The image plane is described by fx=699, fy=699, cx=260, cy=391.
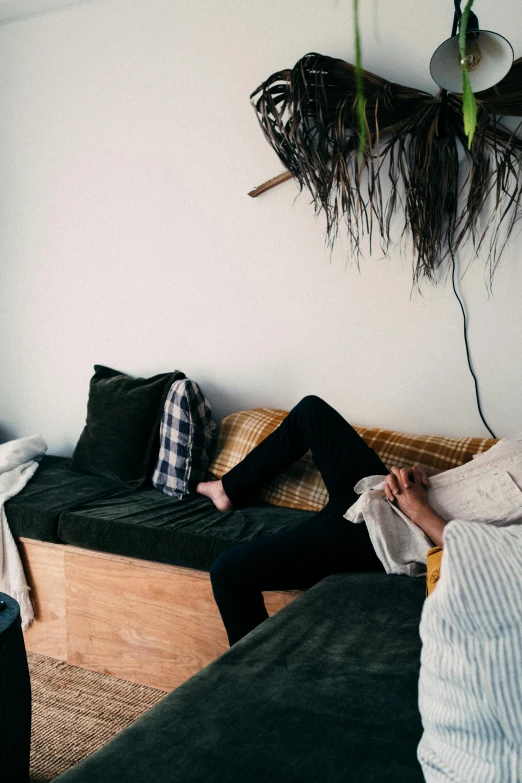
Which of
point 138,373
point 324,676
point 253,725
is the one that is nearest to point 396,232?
point 138,373

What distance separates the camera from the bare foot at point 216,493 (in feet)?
8.16

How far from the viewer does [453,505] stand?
1.97 metres

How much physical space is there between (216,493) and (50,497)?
0.64 meters

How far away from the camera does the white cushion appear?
2.33ft

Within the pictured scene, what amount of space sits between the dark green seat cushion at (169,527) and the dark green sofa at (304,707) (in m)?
0.46

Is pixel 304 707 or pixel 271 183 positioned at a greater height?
pixel 271 183

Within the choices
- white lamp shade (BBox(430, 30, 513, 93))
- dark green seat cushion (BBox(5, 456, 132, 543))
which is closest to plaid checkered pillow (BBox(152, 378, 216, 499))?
dark green seat cushion (BBox(5, 456, 132, 543))

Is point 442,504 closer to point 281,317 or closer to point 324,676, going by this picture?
point 324,676

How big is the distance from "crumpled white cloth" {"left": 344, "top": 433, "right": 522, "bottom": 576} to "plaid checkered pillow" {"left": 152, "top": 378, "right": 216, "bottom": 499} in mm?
861

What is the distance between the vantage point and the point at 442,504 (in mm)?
1985

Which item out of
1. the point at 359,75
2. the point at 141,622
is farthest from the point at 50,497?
the point at 359,75

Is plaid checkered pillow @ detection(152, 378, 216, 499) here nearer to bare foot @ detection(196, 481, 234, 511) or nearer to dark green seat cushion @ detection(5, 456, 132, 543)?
bare foot @ detection(196, 481, 234, 511)

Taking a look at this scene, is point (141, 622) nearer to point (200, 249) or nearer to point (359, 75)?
point (200, 249)

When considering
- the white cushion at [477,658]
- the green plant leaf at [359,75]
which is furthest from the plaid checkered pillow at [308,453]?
the green plant leaf at [359,75]
